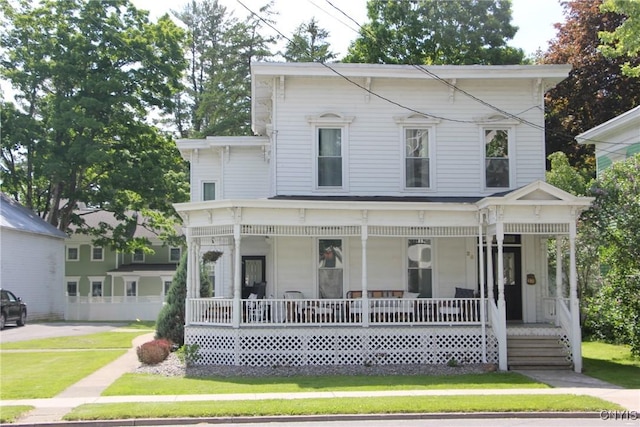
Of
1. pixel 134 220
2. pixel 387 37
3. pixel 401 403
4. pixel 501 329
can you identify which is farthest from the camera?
pixel 134 220

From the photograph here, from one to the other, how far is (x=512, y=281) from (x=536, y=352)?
3.28m

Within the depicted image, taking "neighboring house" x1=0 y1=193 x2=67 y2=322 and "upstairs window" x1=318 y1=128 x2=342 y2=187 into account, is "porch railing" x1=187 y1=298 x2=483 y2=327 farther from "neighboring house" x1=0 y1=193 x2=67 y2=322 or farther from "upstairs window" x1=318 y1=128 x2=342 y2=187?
"neighboring house" x1=0 y1=193 x2=67 y2=322

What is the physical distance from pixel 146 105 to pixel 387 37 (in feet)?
53.4

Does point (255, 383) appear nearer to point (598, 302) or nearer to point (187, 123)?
point (598, 302)

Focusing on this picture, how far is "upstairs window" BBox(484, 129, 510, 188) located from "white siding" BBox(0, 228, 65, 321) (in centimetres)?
2428

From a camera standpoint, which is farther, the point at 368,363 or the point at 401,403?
the point at 368,363

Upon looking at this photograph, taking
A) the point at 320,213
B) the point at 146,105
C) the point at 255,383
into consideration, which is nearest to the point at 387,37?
the point at 146,105

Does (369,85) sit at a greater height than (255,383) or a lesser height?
greater

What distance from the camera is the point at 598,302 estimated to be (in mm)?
20234

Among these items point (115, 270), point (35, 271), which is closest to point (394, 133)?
point (35, 271)

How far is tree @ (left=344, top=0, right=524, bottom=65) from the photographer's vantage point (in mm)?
37656

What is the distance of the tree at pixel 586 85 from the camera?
34.8 meters

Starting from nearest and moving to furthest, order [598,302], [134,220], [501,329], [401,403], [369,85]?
[401,403] < [501,329] < [598,302] < [369,85] < [134,220]

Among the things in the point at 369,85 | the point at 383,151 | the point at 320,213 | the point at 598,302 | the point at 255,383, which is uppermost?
the point at 369,85
